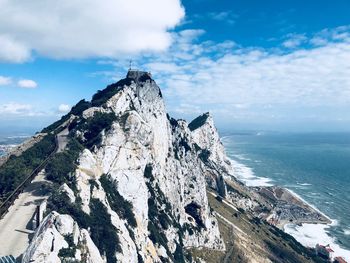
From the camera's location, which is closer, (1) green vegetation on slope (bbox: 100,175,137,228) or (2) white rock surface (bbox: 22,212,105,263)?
(2) white rock surface (bbox: 22,212,105,263)

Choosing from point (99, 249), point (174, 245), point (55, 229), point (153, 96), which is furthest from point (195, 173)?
point (55, 229)

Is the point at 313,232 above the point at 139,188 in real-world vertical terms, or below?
below

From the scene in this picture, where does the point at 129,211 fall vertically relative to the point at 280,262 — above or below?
above

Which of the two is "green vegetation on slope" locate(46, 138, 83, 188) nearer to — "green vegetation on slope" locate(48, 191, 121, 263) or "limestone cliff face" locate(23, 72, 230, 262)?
"limestone cliff face" locate(23, 72, 230, 262)

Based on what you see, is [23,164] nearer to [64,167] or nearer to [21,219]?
[64,167]

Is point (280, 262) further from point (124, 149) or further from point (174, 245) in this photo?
point (124, 149)

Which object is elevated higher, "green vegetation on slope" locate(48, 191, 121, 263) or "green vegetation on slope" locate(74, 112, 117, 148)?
"green vegetation on slope" locate(74, 112, 117, 148)

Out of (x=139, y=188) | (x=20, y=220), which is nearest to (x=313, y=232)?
(x=139, y=188)

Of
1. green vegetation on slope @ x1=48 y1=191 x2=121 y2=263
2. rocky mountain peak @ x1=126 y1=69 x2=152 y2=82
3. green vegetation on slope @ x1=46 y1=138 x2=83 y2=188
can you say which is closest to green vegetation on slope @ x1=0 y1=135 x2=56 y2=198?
green vegetation on slope @ x1=46 y1=138 x2=83 y2=188

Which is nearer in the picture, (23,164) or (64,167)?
(64,167)
